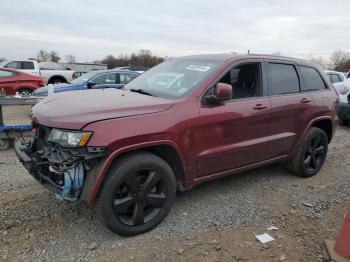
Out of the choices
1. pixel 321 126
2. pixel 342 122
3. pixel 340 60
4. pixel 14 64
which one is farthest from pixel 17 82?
pixel 340 60

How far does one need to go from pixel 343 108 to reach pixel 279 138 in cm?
561

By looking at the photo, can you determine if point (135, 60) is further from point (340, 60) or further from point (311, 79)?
point (311, 79)

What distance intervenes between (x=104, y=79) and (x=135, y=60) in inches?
2423

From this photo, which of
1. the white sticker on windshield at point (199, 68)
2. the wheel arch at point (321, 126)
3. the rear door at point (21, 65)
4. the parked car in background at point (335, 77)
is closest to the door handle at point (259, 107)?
the white sticker on windshield at point (199, 68)

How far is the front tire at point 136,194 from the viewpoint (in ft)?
9.99

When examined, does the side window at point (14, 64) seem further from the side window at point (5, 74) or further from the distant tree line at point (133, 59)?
the distant tree line at point (133, 59)

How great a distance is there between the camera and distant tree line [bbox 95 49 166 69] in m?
65.7

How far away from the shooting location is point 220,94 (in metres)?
3.50

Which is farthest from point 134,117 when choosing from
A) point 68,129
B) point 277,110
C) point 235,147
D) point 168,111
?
point 277,110

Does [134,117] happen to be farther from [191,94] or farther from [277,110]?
[277,110]

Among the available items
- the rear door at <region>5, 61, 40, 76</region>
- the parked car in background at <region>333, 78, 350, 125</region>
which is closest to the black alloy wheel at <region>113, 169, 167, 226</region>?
the parked car in background at <region>333, 78, 350, 125</region>

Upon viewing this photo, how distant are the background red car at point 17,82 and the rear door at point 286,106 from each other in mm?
9720

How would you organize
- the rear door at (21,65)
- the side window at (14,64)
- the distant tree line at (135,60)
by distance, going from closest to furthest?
the rear door at (21,65), the side window at (14,64), the distant tree line at (135,60)

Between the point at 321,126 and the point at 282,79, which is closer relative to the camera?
the point at 282,79
